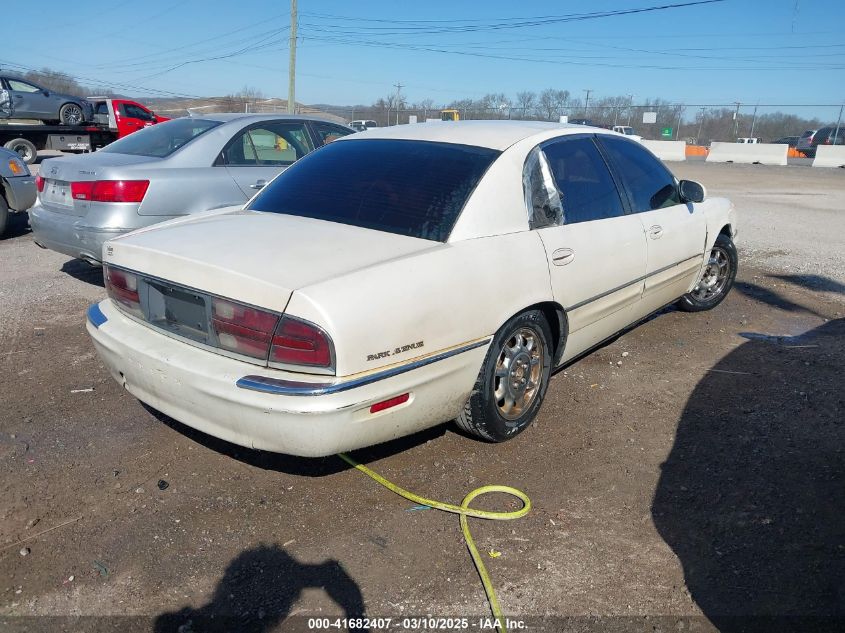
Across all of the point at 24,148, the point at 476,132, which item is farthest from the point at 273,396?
the point at 24,148

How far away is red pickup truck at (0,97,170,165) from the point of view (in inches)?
671

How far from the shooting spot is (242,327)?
2695 mm

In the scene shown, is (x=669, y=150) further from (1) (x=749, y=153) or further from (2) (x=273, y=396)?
(2) (x=273, y=396)

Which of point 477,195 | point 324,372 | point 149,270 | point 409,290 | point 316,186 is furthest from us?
point 316,186

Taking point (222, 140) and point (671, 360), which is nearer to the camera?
point (671, 360)

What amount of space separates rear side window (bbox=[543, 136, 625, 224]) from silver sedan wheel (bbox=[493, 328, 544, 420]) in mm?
→ 730

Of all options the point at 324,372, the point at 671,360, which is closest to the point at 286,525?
the point at 324,372

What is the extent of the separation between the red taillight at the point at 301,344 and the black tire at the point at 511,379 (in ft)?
3.02

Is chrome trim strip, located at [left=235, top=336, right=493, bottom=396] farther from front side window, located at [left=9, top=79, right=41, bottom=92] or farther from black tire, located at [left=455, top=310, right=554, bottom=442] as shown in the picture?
front side window, located at [left=9, top=79, right=41, bottom=92]

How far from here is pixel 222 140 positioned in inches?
239

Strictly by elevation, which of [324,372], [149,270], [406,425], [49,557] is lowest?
[49,557]

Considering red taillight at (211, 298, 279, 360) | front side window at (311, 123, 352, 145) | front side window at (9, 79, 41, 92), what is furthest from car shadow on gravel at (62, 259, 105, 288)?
front side window at (9, 79, 41, 92)

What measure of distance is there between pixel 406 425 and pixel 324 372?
543 mm

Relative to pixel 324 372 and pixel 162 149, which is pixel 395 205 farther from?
pixel 162 149
